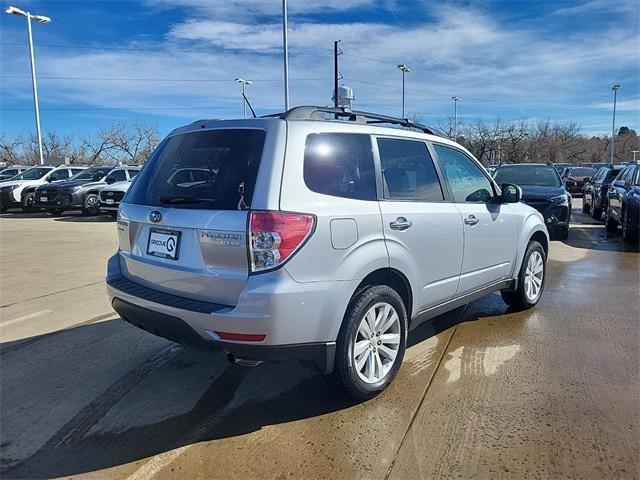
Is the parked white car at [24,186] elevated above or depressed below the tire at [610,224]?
above

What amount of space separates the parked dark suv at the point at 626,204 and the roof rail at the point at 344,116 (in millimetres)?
6941

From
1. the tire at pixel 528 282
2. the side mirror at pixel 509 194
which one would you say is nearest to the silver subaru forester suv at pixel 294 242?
the side mirror at pixel 509 194

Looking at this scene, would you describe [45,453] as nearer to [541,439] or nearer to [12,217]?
[541,439]

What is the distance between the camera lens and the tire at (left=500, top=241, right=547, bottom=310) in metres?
5.29

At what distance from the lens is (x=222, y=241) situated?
2.85m

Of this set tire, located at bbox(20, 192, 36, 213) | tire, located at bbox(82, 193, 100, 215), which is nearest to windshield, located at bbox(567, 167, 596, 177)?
tire, located at bbox(82, 193, 100, 215)

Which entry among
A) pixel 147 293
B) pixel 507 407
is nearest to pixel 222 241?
pixel 147 293

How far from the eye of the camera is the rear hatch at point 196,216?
287 cm

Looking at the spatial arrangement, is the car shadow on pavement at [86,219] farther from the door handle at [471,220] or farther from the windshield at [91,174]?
the door handle at [471,220]

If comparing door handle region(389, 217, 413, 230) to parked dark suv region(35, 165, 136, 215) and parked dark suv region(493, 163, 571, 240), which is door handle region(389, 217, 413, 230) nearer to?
parked dark suv region(493, 163, 571, 240)

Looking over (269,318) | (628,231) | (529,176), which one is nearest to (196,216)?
(269,318)

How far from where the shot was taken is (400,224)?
138 inches

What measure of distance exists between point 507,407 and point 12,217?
18.4m

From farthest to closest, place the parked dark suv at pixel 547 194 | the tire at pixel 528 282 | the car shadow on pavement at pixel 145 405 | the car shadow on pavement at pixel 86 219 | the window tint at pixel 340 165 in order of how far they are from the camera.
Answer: the car shadow on pavement at pixel 86 219 → the parked dark suv at pixel 547 194 → the tire at pixel 528 282 → the window tint at pixel 340 165 → the car shadow on pavement at pixel 145 405
